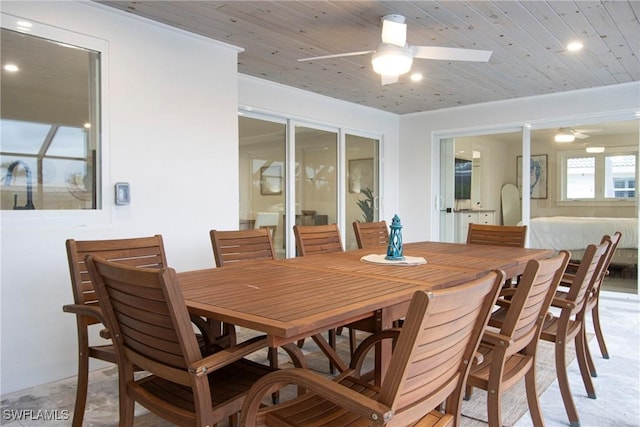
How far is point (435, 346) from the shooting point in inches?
42.4

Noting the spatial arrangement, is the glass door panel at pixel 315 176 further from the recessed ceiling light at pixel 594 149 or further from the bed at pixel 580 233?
the recessed ceiling light at pixel 594 149

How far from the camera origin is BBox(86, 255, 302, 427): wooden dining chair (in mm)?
1240

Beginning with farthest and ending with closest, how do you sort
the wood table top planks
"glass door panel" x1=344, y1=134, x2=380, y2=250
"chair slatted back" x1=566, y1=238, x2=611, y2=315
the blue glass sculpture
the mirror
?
the mirror, "glass door panel" x1=344, y1=134, x2=380, y2=250, the blue glass sculpture, "chair slatted back" x1=566, y1=238, x2=611, y2=315, the wood table top planks

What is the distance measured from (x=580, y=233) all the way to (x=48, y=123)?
5428 millimetres

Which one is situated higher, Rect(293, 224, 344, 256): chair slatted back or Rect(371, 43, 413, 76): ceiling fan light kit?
Rect(371, 43, 413, 76): ceiling fan light kit

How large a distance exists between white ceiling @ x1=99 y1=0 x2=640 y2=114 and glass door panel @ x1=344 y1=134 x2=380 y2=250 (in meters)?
1.14

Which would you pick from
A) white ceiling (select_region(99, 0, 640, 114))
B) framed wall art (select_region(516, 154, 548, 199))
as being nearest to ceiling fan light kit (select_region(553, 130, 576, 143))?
framed wall art (select_region(516, 154, 548, 199))

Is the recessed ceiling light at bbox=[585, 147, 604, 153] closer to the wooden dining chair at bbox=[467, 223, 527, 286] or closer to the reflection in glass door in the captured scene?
the reflection in glass door

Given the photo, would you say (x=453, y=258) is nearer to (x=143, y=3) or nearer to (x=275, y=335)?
(x=275, y=335)

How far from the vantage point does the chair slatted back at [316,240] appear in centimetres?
306

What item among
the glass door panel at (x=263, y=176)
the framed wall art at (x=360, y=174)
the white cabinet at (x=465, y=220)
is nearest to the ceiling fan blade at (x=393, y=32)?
the glass door panel at (x=263, y=176)

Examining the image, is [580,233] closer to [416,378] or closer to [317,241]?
[317,241]

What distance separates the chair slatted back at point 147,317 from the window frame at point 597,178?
521 cm

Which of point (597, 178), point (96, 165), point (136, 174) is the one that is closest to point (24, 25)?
point (96, 165)
